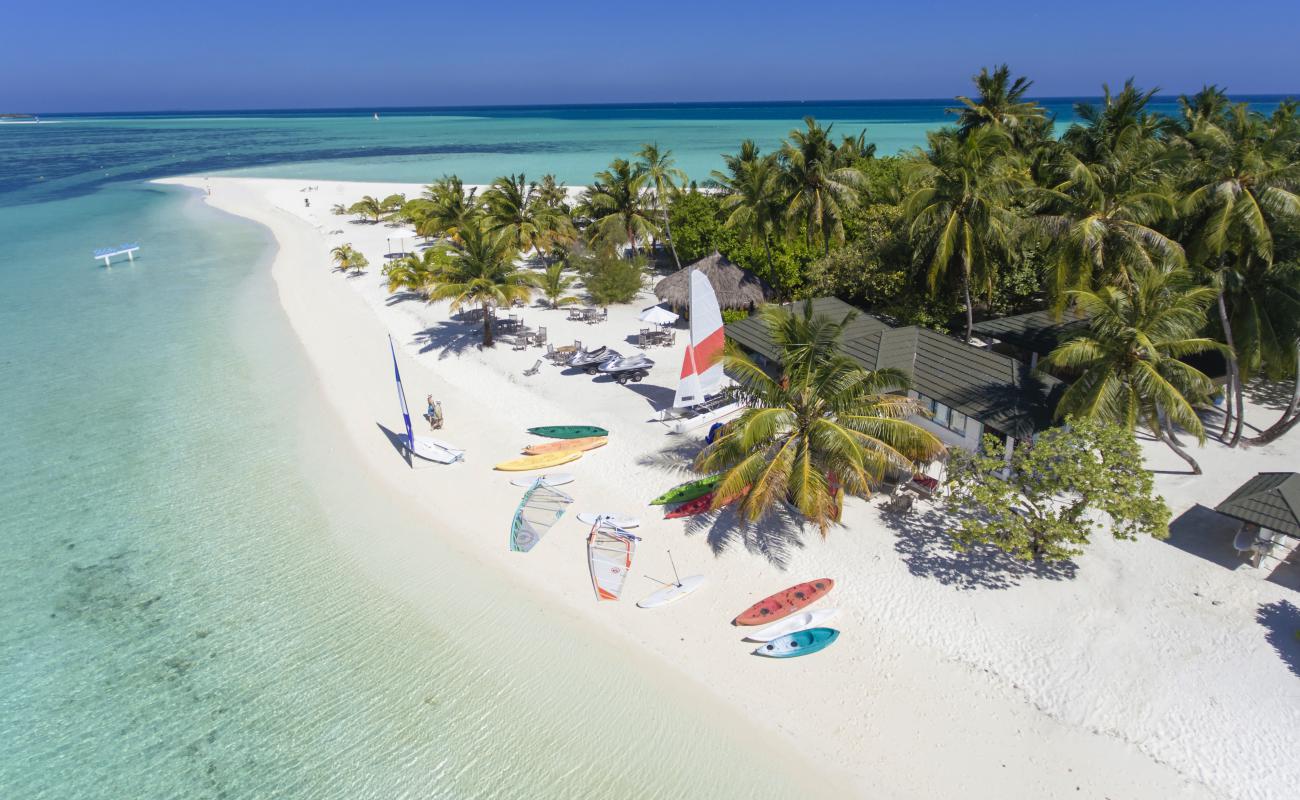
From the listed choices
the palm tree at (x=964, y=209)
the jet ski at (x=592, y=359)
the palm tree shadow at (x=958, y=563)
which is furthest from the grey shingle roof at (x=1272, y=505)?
the jet ski at (x=592, y=359)

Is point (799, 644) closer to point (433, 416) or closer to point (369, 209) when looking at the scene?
point (433, 416)

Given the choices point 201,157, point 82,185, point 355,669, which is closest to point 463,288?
point 355,669

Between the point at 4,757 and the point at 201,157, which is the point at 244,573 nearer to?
the point at 4,757

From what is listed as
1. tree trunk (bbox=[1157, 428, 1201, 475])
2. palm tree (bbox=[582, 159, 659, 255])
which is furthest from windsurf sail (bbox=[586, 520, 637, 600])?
palm tree (bbox=[582, 159, 659, 255])

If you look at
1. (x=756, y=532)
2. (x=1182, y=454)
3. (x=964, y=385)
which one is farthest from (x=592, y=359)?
(x=1182, y=454)

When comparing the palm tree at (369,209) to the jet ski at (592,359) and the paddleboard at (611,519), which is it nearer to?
the jet ski at (592,359)

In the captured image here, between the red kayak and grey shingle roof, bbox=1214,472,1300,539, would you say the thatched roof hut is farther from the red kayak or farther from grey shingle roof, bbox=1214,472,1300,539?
grey shingle roof, bbox=1214,472,1300,539
